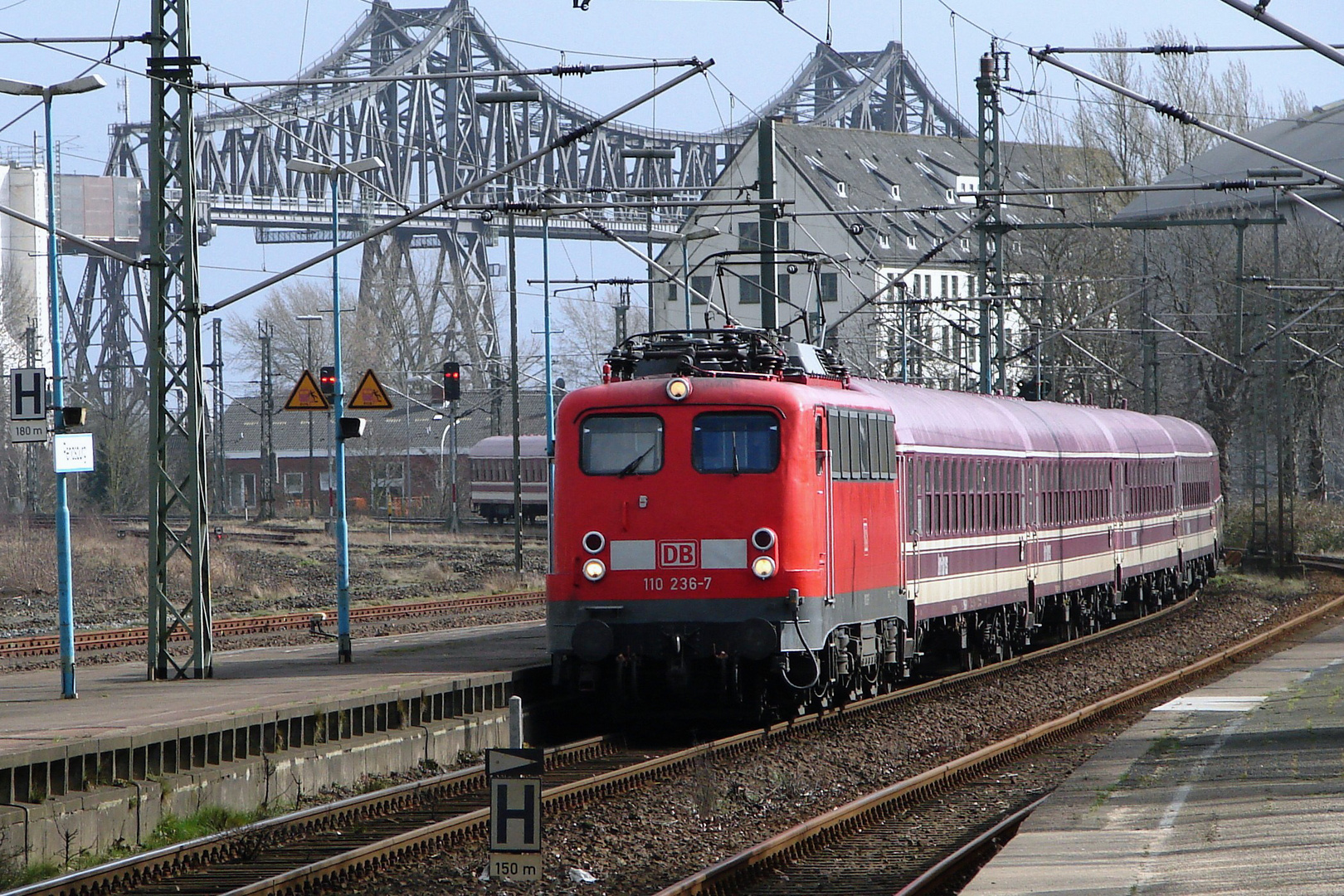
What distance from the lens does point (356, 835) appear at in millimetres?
12508

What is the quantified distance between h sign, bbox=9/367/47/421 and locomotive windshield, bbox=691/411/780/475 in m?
6.42

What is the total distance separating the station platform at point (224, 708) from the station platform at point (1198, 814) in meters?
5.59

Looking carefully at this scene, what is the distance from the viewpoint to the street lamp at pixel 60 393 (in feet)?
57.8

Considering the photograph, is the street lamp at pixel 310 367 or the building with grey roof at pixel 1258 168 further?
the building with grey roof at pixel 1258 168

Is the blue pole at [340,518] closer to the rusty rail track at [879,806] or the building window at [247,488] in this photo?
the rusty rail track at [879,806]

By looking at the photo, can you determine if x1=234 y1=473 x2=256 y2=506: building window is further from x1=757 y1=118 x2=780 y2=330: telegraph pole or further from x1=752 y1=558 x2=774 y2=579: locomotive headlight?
x1=752 y1=558 x2=774 y2=579: locomotive headlight

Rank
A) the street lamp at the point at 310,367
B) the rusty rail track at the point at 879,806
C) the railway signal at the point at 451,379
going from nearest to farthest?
the rusty rail track at the point at 879,806, the railway signal at the point at 451,379, the street lamp at the point at 310,367

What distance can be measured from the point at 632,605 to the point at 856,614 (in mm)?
2551

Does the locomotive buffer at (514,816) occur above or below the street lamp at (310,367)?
below

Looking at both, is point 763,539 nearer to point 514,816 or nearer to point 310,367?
point 514,816

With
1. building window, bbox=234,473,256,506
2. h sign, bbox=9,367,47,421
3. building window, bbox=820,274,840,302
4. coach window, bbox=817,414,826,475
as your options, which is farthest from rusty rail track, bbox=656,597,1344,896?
building window, bbox=234,473,256,506

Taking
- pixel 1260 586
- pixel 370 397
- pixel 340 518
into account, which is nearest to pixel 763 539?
pixel 370 397

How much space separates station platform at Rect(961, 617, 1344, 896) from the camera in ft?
31.8

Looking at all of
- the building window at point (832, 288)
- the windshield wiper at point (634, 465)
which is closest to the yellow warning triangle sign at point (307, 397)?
the windshield wiper at point (634, 465)
